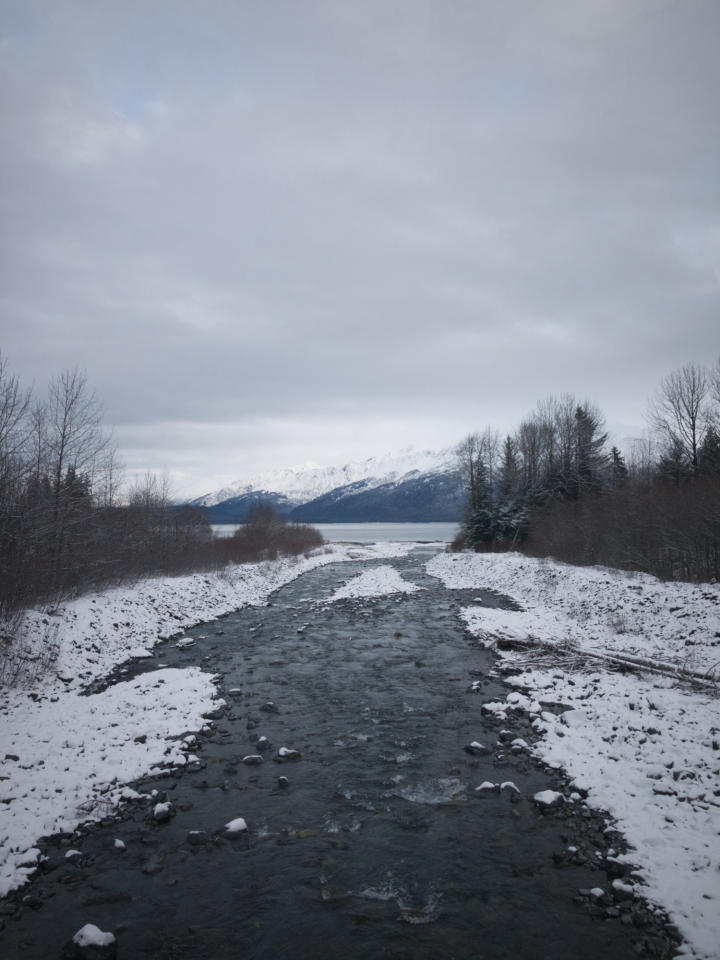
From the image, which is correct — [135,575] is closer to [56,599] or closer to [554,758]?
[56,599]

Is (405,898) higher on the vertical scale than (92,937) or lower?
lower

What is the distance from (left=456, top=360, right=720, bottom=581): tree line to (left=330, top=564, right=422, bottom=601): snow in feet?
36.8

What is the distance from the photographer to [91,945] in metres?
5.04

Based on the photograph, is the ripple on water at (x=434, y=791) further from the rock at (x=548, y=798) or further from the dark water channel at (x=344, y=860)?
the rock at (x=548, y=798)

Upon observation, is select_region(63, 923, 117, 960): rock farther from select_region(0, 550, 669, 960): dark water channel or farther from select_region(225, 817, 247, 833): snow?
select_region(225, 817, 247, 833): snow

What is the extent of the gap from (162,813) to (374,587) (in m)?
25.8

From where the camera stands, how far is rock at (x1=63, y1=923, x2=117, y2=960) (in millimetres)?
4983

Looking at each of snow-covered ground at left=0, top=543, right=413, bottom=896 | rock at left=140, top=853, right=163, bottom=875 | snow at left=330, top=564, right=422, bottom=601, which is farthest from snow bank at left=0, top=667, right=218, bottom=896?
snow at left=330, top=564, right=422, bottom=601

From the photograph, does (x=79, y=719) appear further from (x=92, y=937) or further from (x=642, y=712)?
(x=642, y=712)

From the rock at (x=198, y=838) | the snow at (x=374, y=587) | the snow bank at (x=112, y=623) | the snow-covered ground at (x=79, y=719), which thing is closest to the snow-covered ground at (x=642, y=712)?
the rock at (x=198, y=838)

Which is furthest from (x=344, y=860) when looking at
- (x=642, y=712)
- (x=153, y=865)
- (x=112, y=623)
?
(x=112, y=623)

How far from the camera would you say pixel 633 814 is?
702 centimetres

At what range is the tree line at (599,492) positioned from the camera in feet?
74.4

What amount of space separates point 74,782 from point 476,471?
2155 inches
